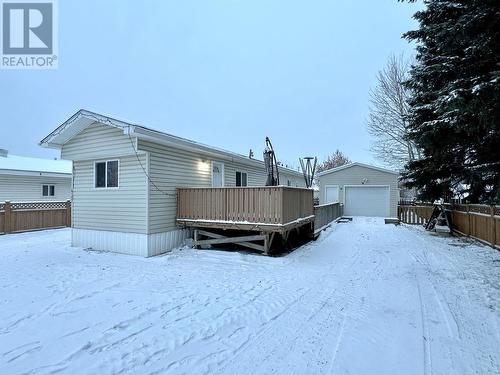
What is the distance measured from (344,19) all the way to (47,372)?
69945 millimetres

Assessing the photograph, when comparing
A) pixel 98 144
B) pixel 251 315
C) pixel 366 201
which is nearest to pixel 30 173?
pixel 98 144

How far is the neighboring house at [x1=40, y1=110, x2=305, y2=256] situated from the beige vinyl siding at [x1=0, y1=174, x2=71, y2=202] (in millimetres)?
8138

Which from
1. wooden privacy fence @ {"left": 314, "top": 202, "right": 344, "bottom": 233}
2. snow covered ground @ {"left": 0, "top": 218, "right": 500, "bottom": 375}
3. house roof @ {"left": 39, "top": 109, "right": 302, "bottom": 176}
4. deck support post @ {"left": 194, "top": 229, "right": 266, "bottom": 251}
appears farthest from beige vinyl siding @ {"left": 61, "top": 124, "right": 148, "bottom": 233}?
wooden privacy fence @ {"left": 314, "top": 202, "right": 344, "bottom": 233}

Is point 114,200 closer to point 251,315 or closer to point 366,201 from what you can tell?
point 251,315

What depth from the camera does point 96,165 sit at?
969 centimetres

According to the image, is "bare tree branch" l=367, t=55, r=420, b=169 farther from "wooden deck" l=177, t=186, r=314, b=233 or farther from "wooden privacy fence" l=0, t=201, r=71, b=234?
"wooden privacy fence" l=0, t=201, r=71, b=234

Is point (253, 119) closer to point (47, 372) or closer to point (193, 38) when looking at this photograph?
point (193, 38)

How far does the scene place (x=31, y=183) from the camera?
666 inches

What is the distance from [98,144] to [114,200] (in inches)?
70.8

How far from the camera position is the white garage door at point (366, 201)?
2052 cm

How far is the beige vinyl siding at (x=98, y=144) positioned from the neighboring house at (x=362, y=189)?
16.1 m

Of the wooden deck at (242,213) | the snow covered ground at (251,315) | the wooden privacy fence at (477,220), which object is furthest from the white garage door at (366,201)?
the snow covered ground at (251,315)

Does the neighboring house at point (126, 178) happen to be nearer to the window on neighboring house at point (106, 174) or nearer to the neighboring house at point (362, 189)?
the window on neighboring house at point (106, 174)

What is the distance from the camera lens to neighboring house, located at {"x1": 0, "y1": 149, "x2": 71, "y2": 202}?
15594mm
